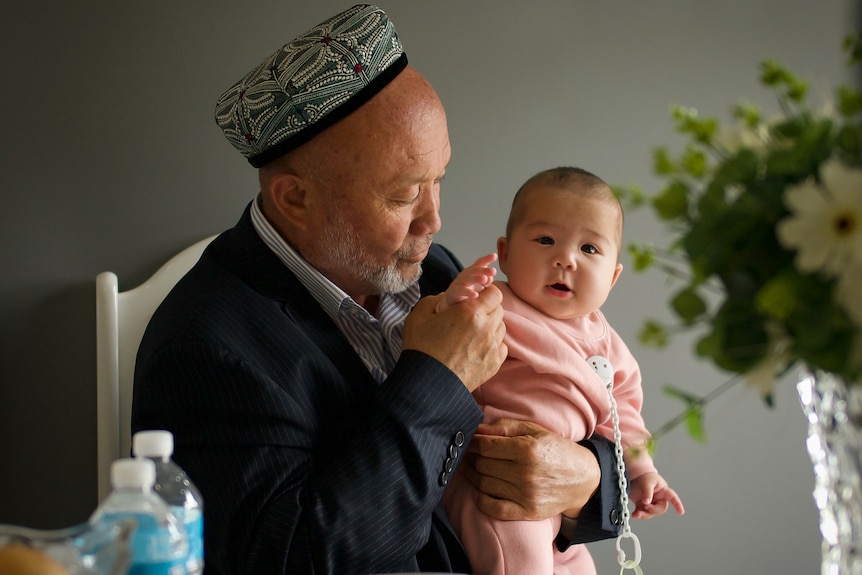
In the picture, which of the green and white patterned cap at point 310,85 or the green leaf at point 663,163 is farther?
the green and white patterned cap at point 310,85

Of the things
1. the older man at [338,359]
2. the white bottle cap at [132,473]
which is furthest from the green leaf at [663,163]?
the older man at [338,359]

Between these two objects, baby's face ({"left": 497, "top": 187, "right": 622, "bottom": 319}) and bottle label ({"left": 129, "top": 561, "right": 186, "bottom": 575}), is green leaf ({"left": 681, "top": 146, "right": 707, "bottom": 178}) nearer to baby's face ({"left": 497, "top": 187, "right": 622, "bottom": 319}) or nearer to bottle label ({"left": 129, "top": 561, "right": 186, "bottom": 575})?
bottle label ({"left": 129, "top": 561, "right": 186, "bottom": 575})

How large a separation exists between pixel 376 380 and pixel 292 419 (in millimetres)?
246

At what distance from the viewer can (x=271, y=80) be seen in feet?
5.16

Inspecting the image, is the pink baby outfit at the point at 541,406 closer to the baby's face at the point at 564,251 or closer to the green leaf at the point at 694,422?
the baby's face at the point at 564,251

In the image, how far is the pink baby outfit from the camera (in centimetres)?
153

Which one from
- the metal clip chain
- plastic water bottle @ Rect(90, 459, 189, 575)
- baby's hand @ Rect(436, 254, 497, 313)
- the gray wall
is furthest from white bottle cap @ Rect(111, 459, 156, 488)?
the gray wall

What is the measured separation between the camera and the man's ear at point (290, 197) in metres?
1.65

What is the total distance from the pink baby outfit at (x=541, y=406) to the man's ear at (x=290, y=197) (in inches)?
16.2

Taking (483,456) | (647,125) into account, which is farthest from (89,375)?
(647,125)

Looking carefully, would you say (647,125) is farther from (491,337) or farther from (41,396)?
(41,396)

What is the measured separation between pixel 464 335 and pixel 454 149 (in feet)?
3.24

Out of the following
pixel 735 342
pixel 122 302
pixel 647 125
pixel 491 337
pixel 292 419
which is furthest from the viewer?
pixel 647 125

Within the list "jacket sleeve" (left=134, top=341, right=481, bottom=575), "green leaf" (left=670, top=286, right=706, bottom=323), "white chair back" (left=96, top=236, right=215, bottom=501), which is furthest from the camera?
"white chair back" (left=96, top=236, right=215, bottom=501)
